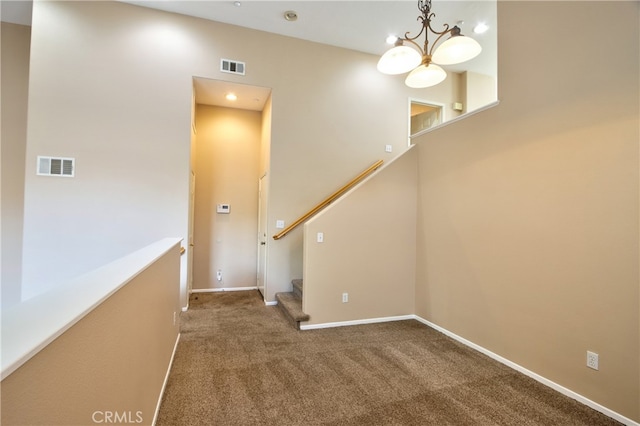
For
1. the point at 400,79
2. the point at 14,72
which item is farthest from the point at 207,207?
the point at 400,79

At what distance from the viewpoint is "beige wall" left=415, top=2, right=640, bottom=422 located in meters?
2.01

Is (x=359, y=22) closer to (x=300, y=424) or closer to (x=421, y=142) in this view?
(x=421, y=142)

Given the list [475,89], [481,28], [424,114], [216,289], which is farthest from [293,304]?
[475,89]

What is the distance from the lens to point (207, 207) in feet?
Answer: 17.3

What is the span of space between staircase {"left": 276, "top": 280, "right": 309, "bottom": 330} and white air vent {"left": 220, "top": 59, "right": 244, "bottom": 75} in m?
3.54

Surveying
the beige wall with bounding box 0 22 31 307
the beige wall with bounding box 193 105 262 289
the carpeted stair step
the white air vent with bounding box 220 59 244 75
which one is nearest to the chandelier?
the white air vent with bounding box 220 59 244 75

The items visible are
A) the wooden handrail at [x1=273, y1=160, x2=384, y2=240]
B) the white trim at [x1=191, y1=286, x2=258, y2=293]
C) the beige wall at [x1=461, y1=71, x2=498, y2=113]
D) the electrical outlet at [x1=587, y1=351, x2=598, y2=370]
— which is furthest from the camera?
the beige wall at [x1=461, y1=71, x2=498, y2=113]

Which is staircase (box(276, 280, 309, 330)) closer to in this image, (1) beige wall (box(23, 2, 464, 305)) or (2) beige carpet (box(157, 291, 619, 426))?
(2) beige carpet (box(157, 291, 619, 426))

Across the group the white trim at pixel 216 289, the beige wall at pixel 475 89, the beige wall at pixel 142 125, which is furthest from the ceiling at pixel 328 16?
the white trim at pixel 216 289

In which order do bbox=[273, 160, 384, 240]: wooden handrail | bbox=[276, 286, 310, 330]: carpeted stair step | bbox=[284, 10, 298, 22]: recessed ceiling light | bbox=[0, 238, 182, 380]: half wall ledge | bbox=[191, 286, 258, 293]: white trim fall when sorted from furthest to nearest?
1. bbox=[191, 286, 258, 293]: white trim
2. bbox=[273, 160, 384, 240]: wooden handrail
3. bbox=[284, 10, 298, 22]: recessed ceiling light
4. bbox=[276, 286, 310, 330]: carpeted stair step
5. bbox=[0, 238, 182, 380]: half wall ledge

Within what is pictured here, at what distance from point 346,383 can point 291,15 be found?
4922mm

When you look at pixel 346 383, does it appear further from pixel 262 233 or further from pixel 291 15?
pixel 291 15

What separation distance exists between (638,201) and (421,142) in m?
2.37

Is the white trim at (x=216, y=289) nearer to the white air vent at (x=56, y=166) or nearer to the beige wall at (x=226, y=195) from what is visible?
the beige wall at (x=226, y=195)
